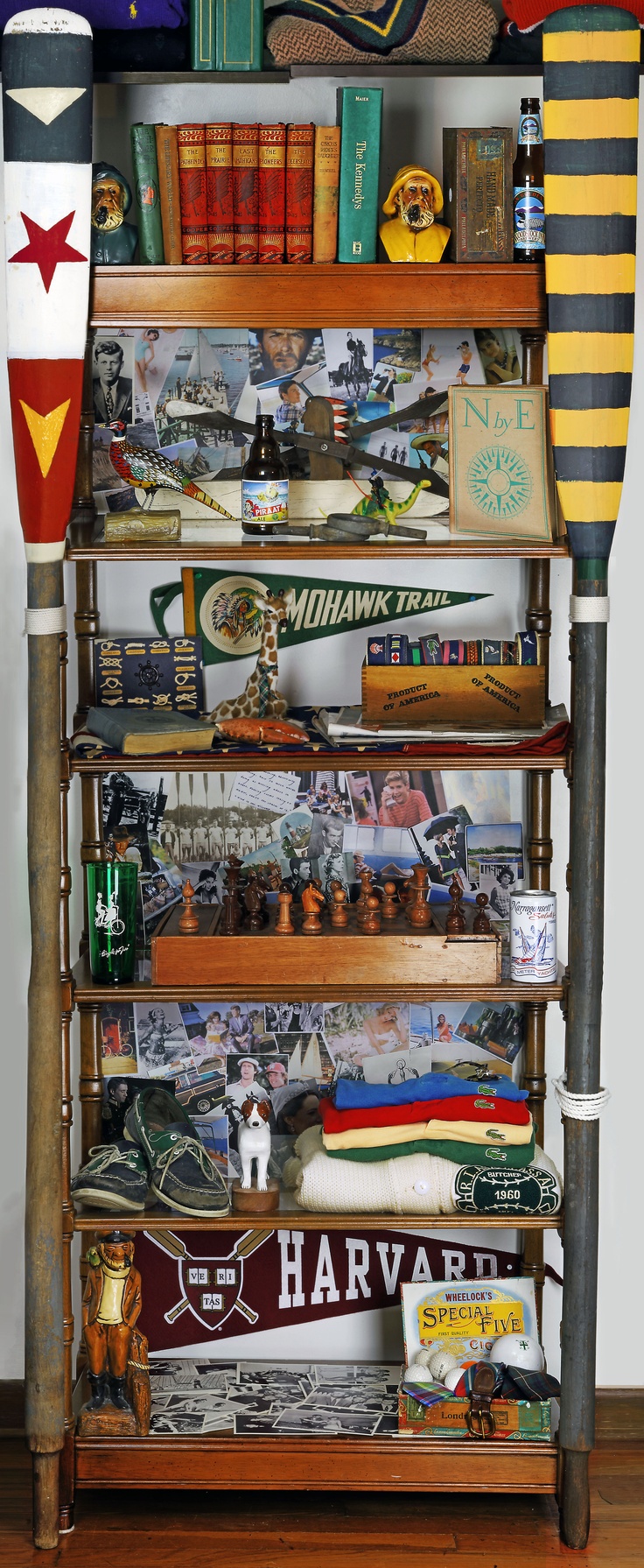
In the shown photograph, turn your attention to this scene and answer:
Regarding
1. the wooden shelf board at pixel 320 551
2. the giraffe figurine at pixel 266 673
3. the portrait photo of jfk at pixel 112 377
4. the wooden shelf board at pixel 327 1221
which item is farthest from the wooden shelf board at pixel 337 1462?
the portrait photo of jfk at pixel 112 377

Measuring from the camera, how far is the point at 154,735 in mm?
2467

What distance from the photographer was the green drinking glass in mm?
2562

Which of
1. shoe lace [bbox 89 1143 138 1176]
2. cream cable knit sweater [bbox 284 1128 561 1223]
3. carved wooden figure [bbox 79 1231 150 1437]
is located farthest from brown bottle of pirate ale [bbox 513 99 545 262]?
→ carved wooden figure [bbox 79 1231 150 1437]

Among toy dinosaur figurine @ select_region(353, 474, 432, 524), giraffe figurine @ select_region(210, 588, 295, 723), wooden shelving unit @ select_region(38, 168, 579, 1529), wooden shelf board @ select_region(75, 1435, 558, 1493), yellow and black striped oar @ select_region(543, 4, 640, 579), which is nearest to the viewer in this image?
yellow and black striped oar @ select_region(543, 4, 640, 579)

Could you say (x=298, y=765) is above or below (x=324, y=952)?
above

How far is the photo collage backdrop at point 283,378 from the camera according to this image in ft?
Result: 8.83

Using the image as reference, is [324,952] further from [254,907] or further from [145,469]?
[145,469]

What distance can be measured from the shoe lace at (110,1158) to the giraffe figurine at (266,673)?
0.80 meters

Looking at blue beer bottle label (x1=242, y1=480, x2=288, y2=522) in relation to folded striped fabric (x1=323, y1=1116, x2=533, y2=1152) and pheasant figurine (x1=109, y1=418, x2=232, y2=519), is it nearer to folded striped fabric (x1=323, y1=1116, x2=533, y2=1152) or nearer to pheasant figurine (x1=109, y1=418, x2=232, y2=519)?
pheasant figurine (x1=109, y1=418, x2=232, y2=519)

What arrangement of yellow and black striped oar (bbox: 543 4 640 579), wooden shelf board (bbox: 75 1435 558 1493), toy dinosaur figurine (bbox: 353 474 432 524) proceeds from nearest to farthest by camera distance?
yellow and black striped oar (bbox: 543 4 640 579) < wooden shelf board (bbox: 75 1435 558 1493) < toy dinosaur figurine (bbox: 353 474 432 524)

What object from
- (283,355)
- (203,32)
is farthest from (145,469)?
(203,32)

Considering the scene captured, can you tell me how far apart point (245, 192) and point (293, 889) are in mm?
1230

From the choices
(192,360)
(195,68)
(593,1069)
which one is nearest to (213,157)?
(195,68)

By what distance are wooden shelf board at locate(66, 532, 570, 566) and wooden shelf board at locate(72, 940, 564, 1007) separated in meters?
0.64
